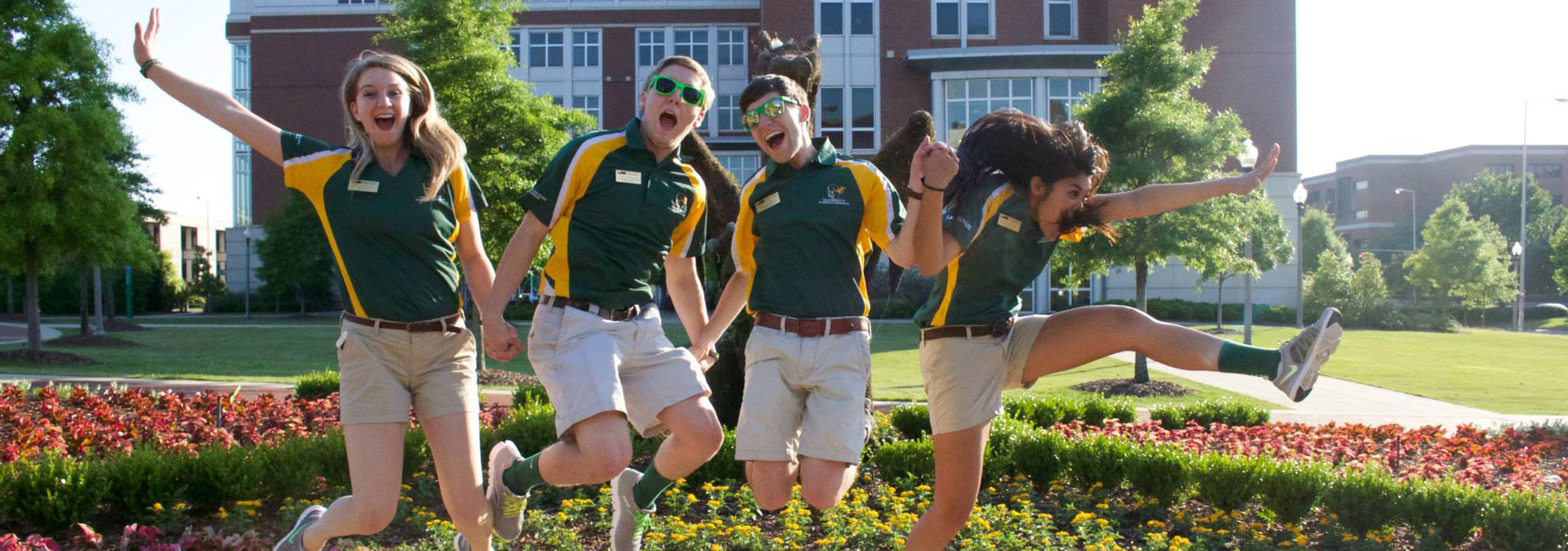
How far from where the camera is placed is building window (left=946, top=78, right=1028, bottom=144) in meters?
38.9

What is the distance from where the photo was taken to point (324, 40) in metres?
47.8

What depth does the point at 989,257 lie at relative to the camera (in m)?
4.57

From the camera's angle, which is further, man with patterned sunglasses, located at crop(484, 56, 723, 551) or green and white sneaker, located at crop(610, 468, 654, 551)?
green and white sneaker, located at crop(610, 468, 654, 551)

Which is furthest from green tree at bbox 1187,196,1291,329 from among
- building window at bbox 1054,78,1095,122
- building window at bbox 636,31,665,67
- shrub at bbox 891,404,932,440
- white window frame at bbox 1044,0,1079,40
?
building window at bbox 636,31,665,67

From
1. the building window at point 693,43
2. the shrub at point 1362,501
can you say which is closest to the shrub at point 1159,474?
the shrub at point 1362,501

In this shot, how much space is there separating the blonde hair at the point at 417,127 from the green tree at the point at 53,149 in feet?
61.1

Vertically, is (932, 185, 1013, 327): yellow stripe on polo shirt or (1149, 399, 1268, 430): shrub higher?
(932, 185, 1013, 327): yellow stripe on polo shirt

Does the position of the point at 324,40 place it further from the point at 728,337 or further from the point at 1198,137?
the point at 728,337

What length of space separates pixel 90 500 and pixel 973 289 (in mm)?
4994

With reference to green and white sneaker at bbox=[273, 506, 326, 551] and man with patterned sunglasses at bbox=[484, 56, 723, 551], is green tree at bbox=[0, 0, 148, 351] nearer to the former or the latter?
green and white sneaker at bbox=[273, 506, 326, 551]

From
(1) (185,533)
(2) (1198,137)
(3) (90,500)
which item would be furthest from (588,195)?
(2) (1198,137)

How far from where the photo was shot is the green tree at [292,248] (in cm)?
4200

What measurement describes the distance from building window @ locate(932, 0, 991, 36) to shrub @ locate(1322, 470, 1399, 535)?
35.6 metres

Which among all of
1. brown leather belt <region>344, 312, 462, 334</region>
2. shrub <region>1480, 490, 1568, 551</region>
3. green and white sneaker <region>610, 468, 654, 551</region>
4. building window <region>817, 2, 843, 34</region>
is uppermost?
building window <region>817, 2, 843, 34</region>
